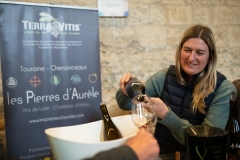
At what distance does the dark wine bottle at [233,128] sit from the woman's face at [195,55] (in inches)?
12.0

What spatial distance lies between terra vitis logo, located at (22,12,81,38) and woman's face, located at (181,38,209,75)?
793 mm

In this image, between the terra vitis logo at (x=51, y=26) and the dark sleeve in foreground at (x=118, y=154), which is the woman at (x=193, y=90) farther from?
the terra vitis logo at (x=51, y=26)

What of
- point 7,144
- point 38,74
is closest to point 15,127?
point 7,144

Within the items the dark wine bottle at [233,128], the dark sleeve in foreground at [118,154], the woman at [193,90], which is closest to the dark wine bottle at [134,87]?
the woman at [193,90]

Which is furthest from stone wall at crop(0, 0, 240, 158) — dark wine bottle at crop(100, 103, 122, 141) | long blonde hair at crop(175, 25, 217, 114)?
dark wine bottle at crop(100, 103, 122, 141)

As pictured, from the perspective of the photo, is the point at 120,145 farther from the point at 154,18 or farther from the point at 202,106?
the point at 154,18

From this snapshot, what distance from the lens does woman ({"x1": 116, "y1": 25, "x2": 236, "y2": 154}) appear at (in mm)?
1212

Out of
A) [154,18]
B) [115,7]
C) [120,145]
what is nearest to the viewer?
[120,145]

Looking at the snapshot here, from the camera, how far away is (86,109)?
180cm

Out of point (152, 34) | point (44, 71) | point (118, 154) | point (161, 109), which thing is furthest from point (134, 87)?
point (152, 34)

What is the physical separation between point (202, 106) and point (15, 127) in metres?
1.14

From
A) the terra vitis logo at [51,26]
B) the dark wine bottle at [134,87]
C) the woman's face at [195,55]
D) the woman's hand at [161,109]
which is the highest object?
the terra vitis logo at [51,26]

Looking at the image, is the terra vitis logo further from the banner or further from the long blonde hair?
the long blonde hair

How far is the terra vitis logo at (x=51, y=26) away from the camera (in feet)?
5.29
